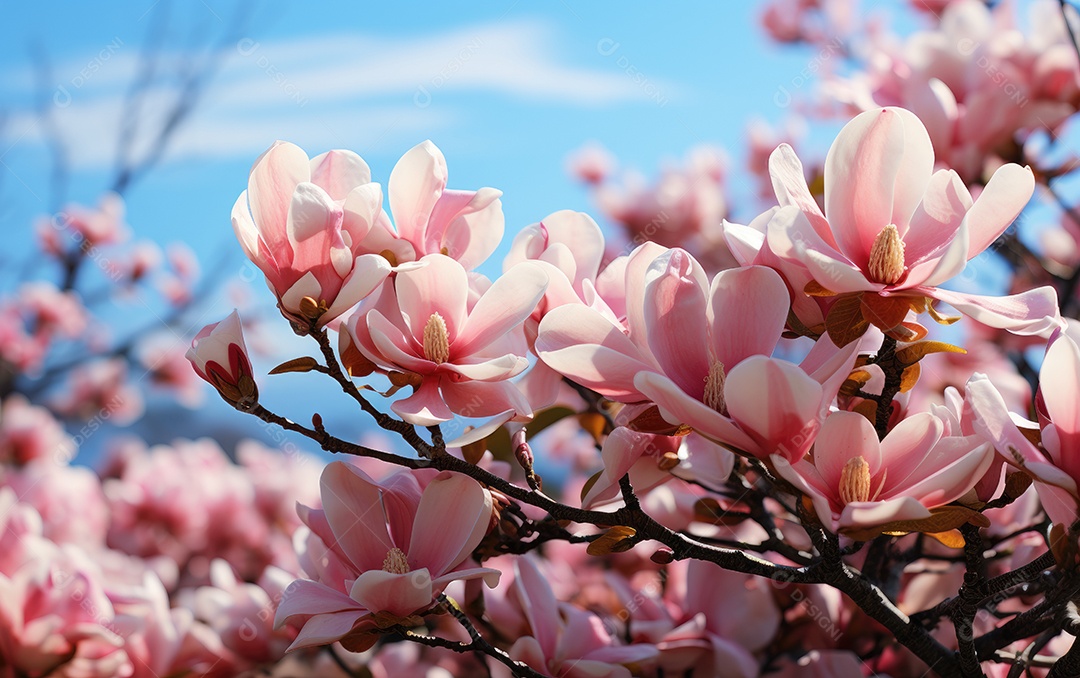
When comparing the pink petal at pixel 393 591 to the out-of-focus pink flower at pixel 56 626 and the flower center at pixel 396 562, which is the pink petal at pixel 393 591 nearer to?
the flower center at pixel 396 562

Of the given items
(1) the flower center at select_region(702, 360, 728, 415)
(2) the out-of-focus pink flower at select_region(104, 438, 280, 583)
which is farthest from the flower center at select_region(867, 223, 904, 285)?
(2) the out-of-focus pink flower at select_region(104, 438, 280, 583)

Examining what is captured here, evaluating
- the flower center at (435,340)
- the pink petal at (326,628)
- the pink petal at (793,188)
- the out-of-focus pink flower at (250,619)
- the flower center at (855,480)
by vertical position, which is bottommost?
the out-of-focus pink flower at (250,619)

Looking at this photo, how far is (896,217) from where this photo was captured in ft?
1.72

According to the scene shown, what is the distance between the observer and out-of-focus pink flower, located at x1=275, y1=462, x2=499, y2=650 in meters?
0.56

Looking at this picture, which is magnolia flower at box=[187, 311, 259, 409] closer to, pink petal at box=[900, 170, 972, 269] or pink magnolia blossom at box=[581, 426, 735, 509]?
pink magnolia blossom at box=[581, 426, 735, 509]

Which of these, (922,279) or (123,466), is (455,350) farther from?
(123,466)

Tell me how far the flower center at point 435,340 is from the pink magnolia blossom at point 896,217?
0.72ft

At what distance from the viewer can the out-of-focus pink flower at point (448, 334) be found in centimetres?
56

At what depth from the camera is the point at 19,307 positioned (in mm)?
3730

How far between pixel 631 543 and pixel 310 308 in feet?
0.84

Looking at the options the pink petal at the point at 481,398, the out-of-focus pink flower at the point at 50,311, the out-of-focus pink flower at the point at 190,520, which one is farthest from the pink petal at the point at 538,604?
the out-of-focus pink flower at the point at 50,311

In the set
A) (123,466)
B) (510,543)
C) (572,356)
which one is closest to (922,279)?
(572,356)

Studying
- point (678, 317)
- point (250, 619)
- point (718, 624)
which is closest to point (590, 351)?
point (678, 317)

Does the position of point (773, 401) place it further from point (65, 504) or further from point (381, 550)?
point (65, 504)
